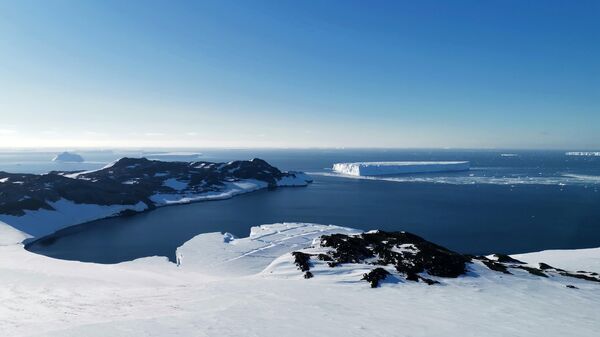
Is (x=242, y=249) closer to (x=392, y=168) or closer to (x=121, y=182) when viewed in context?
(x=121, y=182)

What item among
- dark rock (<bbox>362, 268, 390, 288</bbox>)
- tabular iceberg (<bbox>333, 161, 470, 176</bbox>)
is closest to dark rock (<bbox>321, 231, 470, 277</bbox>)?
dark rock (<bbox>362, 268, 390, 288</bbox>)

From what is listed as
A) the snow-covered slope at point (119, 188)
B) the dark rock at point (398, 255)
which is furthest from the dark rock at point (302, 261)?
the snow-covered slope at point (119, 188)

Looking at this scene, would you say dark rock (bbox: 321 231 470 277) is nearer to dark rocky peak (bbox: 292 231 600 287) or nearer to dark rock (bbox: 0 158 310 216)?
dark rocky peak (bbox: 292 231 600 287)

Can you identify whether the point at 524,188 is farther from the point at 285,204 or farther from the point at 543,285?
the point at 543,285

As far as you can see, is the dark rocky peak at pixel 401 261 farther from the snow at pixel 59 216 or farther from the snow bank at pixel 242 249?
the snow at pixel 59 216

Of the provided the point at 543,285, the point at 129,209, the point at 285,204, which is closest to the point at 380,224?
the point at 285,204
